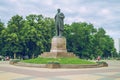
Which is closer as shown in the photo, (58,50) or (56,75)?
(56,75)

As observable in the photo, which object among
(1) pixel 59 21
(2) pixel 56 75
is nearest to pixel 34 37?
(1) pixel 59 21

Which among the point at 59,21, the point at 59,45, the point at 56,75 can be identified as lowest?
the point at 56,75

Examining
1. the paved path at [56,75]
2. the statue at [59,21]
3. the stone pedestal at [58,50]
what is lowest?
the paved path at [56,75]

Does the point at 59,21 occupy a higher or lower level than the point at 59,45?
higher

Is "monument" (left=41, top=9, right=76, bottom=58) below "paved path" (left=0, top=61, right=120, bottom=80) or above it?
above

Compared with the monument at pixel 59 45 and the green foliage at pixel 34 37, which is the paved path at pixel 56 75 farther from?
the green foliage at pixel 34 37

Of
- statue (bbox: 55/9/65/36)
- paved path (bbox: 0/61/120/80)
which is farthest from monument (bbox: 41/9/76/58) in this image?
paved path (bbox: 0/61/120/80)

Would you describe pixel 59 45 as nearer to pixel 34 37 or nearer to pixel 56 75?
pixel 56 75

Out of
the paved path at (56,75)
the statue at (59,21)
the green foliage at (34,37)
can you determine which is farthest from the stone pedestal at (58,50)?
the green foliage at (34,37)

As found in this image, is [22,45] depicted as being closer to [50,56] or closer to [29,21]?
[29,21]

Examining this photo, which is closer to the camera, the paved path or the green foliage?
the paved path

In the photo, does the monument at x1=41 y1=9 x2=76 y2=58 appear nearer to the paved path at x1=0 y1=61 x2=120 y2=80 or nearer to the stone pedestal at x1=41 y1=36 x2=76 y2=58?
the stone pedestal at x1=41 y1=36 x2=76 y2=58

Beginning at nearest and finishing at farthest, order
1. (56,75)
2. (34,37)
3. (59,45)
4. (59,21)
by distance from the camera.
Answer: (56,75)
(59,45)
(59,21)
(34,37)

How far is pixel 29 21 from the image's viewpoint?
54469 millimetres
